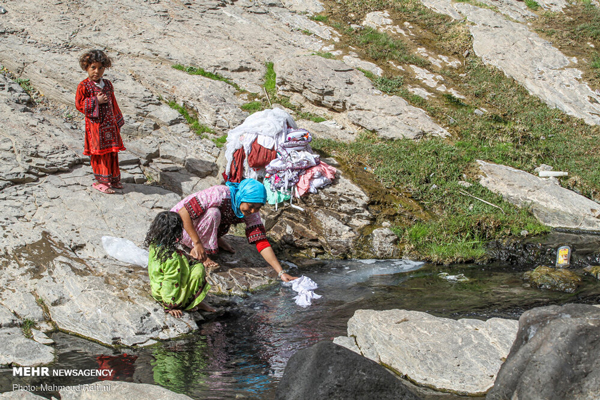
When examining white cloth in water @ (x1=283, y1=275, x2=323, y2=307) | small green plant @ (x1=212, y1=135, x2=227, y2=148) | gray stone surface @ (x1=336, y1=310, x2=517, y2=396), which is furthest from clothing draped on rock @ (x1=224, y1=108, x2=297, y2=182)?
gray stone surface @ (x1=336, y1=310, x2=517, y2=396)

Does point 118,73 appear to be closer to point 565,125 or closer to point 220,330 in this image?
point 220,330

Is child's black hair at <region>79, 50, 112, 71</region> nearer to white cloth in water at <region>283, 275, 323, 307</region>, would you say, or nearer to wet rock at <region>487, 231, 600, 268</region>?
white cloth in water at <region>283, 275, 323, 307</region>

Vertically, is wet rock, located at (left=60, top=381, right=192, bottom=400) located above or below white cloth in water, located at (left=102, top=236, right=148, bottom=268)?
above

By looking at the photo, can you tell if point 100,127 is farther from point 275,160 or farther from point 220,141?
point 220,141

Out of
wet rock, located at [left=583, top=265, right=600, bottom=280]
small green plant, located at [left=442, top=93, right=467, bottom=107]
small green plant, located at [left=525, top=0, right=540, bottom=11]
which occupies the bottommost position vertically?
wet rock, located at [left=583, top=265, right=600, bottom=280]

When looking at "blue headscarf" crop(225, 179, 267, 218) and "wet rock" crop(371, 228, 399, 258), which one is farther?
"wet rock" crop(371, 228, 399, 258)

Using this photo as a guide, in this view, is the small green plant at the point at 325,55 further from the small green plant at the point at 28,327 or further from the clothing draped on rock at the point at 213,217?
the small green plant at the point at 28,327

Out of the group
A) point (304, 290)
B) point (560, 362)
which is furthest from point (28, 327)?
point (560, 362)

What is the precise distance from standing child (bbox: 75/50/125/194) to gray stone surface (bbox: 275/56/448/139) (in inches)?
207

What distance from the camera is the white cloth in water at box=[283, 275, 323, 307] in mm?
5421

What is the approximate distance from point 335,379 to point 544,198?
6900 mm

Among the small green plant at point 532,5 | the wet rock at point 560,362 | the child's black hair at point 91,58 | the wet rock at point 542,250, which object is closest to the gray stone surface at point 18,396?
the wet rock at point 560,362

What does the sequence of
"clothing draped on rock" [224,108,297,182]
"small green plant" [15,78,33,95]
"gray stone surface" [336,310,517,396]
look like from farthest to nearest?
"small green plant" [15,78,33,95] < "clothing draped on rock" [224,108,297,182] < "gray stone surface" [336,310,517,396]

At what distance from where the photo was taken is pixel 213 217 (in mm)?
5648
